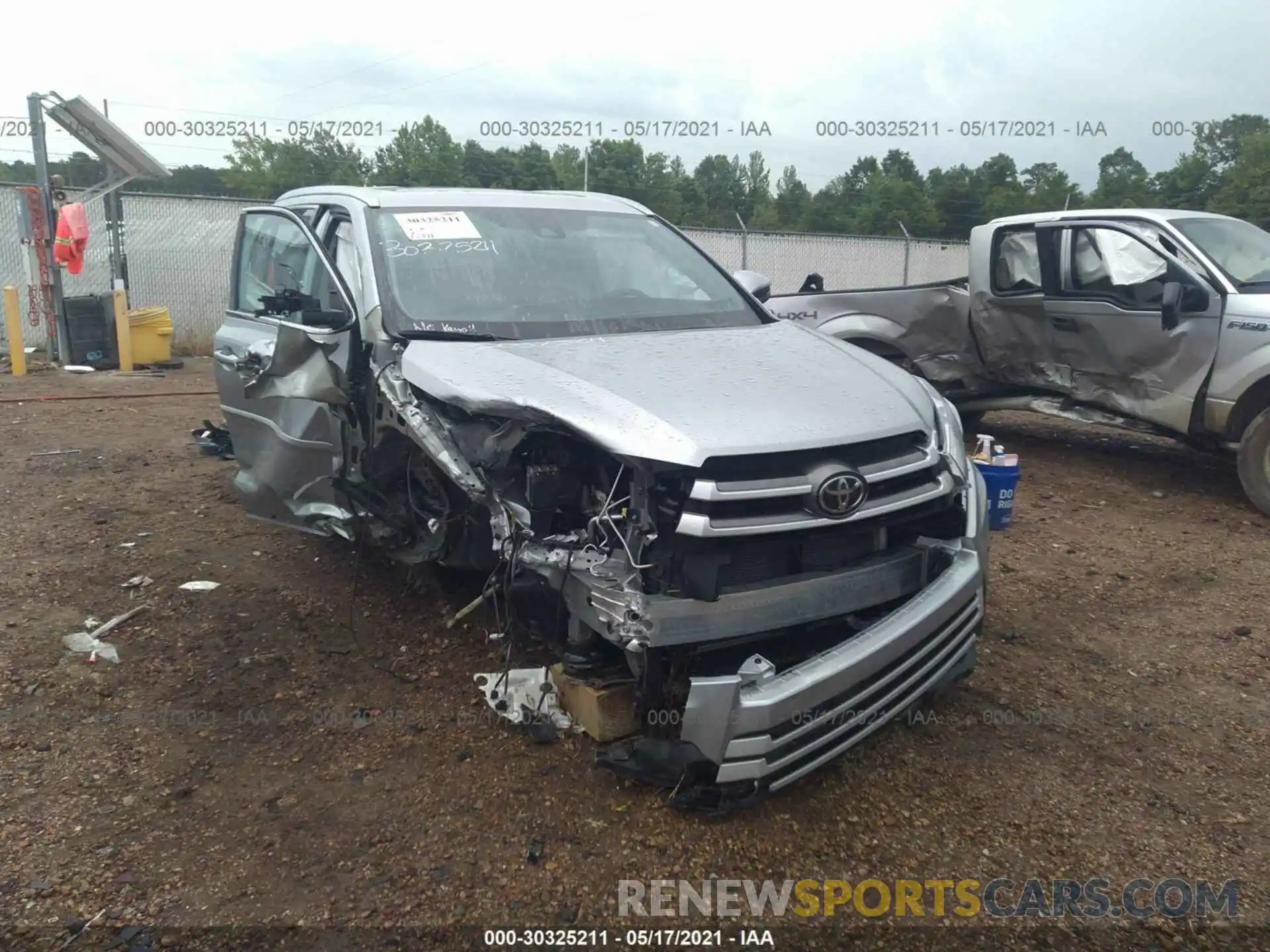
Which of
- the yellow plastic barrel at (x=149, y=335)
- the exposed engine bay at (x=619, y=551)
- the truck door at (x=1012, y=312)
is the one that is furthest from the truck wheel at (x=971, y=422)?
the yellow plastic barrel at (x=149, y=335)

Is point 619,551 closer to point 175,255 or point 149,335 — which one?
point 149,335

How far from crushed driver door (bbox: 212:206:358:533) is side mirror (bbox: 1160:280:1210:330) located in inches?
196

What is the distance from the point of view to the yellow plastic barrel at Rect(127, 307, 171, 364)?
39.8 ft

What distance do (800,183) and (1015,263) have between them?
23.9 metres

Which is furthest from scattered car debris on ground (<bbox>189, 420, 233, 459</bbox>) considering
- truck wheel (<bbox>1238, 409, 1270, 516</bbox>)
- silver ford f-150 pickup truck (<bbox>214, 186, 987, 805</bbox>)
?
truck wheel (<bbox>1238, 409, 1270, 516</bbox>)

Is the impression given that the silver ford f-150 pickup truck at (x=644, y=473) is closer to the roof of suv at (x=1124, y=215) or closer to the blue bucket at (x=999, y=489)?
the blue bucket at (x=999, y=489)

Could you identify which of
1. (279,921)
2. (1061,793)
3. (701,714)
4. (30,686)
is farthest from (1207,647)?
(30,686)

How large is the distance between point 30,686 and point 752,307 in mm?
3315

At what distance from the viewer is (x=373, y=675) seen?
3705mm

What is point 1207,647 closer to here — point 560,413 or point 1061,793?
point 1061,793

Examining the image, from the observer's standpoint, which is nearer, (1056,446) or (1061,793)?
(1061,793)

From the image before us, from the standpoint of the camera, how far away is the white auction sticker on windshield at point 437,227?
13.1 ft

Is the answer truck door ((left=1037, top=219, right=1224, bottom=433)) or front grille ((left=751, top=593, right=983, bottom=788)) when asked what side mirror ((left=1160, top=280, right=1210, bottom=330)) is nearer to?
truck door ((left=1037, top=219, right=1224, bottom=433))

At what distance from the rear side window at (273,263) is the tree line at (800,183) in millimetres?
12374
